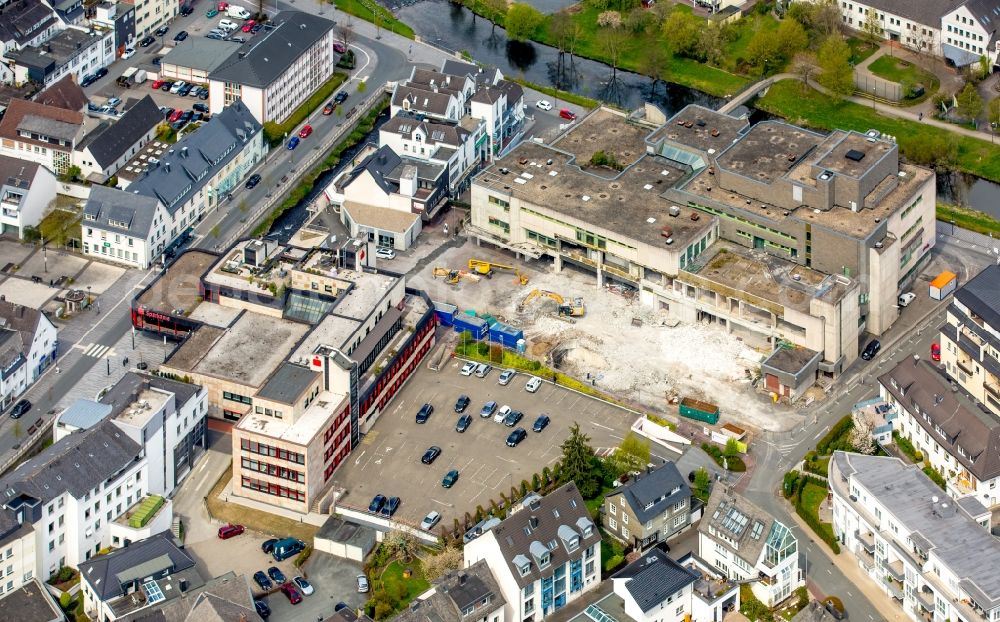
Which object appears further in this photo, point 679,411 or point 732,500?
point 679,411

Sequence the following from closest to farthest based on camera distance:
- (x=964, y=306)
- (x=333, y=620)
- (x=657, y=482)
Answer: (x=333, y=620) → (x=657, y=482) → (x=964, y=306)

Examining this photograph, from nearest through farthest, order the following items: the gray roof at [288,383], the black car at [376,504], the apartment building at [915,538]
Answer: the apartment building at [915,538] < the black car at [376,504] < the gray roof at [288,383]

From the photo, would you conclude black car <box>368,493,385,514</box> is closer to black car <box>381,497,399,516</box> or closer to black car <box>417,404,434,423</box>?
black car <box>381,497,399,516</box>

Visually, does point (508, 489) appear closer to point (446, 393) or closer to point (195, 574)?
point (446, 393)

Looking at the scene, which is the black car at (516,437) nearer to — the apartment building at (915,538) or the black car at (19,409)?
the apartment building at (915,538)

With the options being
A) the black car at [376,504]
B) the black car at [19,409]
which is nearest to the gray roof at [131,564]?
the black car at [376,504]

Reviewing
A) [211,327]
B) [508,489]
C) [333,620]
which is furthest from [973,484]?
[211,327]
